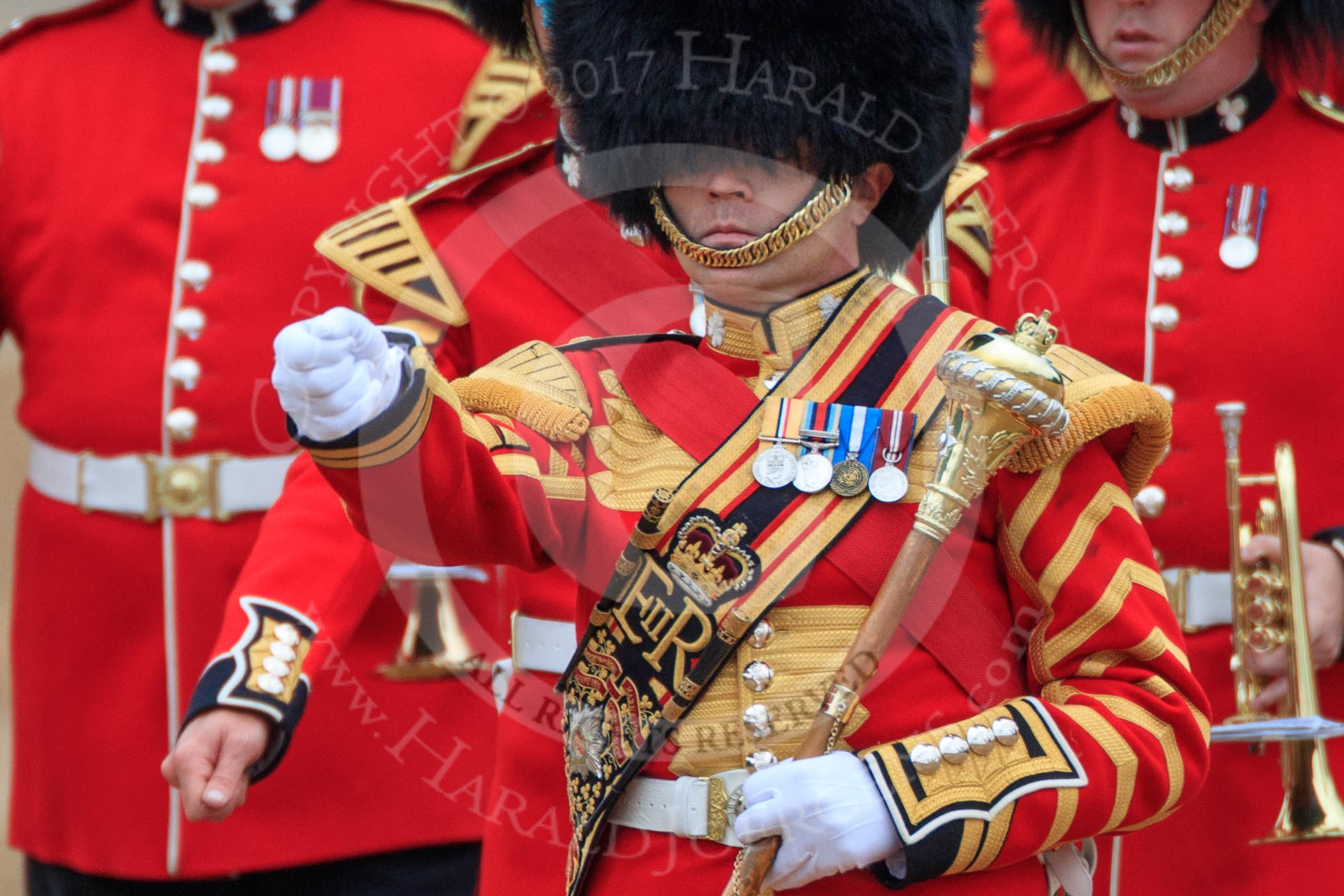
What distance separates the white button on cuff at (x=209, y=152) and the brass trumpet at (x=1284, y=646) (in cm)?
146

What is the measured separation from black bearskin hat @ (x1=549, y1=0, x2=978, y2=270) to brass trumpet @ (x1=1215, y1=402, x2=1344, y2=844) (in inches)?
30.5

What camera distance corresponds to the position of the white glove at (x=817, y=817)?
1778 mm

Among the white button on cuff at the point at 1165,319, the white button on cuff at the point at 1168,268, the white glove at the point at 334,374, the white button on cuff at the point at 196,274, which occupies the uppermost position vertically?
the white button on cuff at the point at 196,274

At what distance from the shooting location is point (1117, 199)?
290cm

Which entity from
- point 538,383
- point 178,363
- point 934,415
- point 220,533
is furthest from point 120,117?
point 934,415

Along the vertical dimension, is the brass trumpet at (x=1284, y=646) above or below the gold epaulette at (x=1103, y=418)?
below

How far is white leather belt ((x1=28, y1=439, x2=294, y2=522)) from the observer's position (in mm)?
2990

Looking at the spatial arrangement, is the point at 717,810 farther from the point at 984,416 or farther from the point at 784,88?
the point at 784,88

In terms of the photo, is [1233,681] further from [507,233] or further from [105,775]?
[105,775]

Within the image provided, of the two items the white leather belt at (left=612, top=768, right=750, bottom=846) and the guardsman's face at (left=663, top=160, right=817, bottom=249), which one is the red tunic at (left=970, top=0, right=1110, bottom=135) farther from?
the white leather belt at (left=612, top=768, right=750, bottom=846)

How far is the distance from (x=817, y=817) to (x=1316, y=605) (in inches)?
44.7

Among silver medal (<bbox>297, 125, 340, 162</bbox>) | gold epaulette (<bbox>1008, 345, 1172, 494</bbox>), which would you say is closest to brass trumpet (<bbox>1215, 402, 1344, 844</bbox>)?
gold epaulette (<bbox>1008, 345, 1172, 494</bbox>)

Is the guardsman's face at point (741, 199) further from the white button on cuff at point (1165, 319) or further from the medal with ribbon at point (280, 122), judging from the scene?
the medal with ribbon at point (280, 122)

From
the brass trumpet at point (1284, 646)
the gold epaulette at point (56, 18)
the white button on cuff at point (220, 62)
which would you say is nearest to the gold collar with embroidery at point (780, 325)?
the brass trumpet at point (1284, 646)
